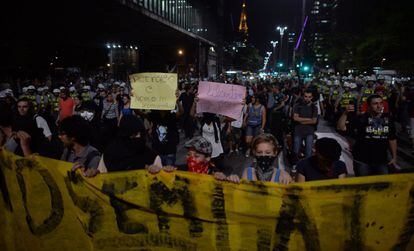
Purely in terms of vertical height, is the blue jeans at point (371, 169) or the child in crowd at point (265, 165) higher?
the child in crowd at point (265, 165)

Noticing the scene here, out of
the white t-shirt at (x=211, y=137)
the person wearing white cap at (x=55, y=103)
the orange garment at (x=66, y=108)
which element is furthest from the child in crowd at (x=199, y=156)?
the person wearing white cap at (x=55, y=103)

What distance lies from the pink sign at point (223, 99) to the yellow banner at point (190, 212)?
12.2 ft

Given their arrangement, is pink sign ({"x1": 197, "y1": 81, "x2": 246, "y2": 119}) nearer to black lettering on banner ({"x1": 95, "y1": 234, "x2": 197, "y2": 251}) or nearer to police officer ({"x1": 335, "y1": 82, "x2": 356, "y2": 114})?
black lettering on banner ({"x1": 95, "y1": 234, "x2": 197, "y2": 251})

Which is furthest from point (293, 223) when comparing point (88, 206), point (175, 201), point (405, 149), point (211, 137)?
point (405, 149)

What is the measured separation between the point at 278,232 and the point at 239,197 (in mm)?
397

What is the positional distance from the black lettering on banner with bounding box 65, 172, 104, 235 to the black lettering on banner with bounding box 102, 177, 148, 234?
140 millimetres

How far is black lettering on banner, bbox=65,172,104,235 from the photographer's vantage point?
3.53 metres

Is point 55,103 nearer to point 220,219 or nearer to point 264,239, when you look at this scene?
point 220,219

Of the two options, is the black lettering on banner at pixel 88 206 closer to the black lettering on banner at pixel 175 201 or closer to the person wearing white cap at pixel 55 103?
the black lettering on banner at pixel 175 201

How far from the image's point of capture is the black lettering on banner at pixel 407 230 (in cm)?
313

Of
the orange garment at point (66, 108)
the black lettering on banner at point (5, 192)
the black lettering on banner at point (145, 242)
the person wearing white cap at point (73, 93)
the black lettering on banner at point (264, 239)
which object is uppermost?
the person wearing white cap at point (73, 93)

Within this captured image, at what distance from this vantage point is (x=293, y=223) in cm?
320

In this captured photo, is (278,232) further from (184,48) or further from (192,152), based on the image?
(184,48)

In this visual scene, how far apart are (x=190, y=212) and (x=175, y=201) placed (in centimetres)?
15
